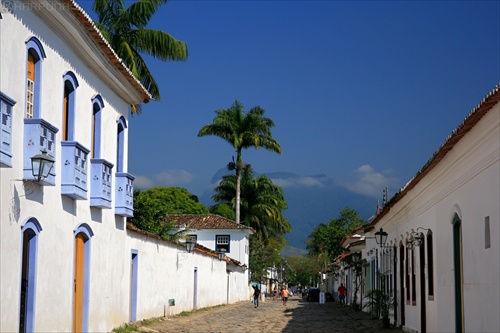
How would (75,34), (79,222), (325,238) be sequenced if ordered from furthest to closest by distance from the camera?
(325,238) → (79,222) → (75,34)

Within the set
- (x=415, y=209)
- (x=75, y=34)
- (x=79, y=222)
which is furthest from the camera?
(x=415, y=209)

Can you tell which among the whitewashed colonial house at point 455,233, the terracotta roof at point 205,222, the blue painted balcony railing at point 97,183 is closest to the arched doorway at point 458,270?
the whitewashed colonial house at point 455,233

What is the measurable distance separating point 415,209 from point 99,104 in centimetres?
794

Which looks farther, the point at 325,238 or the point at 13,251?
the point at 325,238

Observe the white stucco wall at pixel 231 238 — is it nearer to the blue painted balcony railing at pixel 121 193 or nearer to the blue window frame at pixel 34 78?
the blue painted balcony railing at pixel 121 193

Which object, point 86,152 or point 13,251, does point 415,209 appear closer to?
point 86,152

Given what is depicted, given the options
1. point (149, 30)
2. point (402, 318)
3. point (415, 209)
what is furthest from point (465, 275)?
point (149, 30)

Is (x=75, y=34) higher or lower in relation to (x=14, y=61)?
higher

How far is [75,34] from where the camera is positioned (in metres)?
13.8

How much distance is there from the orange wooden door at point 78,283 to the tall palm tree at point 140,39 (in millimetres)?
13330

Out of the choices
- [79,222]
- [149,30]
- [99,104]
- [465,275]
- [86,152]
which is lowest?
[465,275]

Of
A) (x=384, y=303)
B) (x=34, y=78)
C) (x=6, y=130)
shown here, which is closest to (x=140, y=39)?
(x=384, y=303)

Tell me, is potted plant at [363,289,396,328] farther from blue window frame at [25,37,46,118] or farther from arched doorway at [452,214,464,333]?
blue window frame at [25,37,46,118]

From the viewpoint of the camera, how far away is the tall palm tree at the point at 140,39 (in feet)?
92.3
